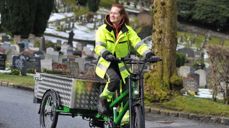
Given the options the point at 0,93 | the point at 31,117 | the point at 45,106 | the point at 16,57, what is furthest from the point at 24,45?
the point at 45,106

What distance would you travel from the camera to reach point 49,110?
856 centimetres

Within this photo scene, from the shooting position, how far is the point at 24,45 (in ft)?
107

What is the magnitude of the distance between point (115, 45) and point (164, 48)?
730 cm

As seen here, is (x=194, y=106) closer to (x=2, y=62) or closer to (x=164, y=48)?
(x=164, y=48)

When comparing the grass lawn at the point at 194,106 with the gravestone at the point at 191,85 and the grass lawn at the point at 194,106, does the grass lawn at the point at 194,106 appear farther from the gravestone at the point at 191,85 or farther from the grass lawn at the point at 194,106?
the gravestone at the point at 191,85

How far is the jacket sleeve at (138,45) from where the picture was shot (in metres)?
7.34

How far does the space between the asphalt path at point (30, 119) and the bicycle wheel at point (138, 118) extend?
10.6 ft

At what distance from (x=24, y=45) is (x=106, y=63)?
25.7 m

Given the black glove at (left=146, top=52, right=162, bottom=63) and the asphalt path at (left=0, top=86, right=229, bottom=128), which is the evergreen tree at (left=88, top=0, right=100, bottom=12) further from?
the black glove at (left=146, top=52, right=162, bottom=63)

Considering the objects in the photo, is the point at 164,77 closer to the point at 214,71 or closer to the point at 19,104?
the point at 214,71

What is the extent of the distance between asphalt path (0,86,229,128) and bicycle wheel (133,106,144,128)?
323cm

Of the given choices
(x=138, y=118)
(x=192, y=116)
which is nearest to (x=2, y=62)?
(x=192, y=116)

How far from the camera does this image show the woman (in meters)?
7.40

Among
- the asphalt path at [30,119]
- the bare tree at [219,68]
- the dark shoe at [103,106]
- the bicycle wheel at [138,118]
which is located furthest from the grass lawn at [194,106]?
the bicycle wheel at [138,118]
